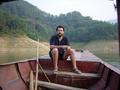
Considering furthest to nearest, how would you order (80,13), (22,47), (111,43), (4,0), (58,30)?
(80,13) → (111,43) → (22,47) → (58,30) → (4,0)

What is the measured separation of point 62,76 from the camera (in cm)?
479

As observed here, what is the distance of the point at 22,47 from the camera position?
163ft

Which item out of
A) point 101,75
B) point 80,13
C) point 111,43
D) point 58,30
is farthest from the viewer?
point 80,13

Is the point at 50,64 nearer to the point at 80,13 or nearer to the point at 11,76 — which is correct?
the point at 11,76

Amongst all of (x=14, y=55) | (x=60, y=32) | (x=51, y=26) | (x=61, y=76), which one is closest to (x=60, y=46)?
(x=60, y=32)

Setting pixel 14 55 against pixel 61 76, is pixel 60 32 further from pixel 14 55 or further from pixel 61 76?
pixel 14 55

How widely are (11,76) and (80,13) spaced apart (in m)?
90.4

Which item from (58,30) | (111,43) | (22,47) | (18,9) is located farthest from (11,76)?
(18,9)

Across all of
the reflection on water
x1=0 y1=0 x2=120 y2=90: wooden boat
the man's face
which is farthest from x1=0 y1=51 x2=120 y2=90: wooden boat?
the reflection on water

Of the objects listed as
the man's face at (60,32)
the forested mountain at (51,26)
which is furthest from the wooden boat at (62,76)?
the forested mountain at (51,26)

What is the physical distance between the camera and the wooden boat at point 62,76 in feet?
13.1

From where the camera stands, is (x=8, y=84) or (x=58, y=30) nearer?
(x=8, y=84)

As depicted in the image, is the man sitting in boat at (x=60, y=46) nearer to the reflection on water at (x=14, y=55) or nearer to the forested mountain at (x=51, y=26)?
the reflection on water at (x=14, y=55)

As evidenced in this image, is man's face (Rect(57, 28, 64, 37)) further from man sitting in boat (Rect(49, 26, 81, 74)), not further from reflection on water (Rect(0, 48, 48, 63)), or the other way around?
reflection on water (Rect(0, 48, 48, 63))
